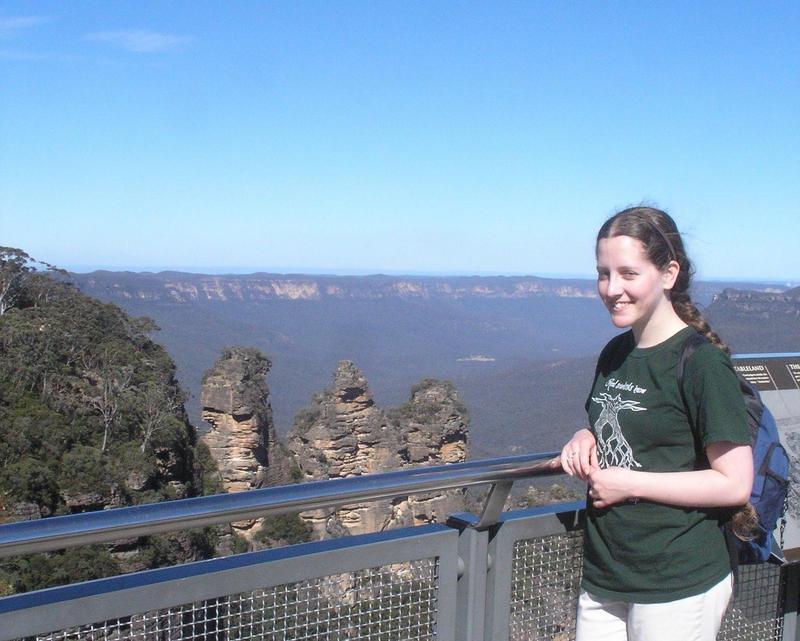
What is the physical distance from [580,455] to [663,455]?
0.89ft

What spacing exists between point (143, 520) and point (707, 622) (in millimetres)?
1393

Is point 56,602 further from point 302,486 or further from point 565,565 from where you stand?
point 565,565

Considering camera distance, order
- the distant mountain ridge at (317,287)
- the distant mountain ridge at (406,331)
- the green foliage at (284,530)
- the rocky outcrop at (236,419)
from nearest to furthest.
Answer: the green foliage at (284,530), the rocky outcrop at (236,419), the distant mountain ridge at (406,331), the distant mountain ridge at (317,287)

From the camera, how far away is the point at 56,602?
1.79 meters

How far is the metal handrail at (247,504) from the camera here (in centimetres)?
172

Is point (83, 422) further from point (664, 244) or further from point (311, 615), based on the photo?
point (664, 244)

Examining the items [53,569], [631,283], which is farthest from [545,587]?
[53,569]

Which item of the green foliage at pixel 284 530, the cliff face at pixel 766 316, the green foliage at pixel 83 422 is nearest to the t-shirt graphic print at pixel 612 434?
the green foliage at pixel 83 422

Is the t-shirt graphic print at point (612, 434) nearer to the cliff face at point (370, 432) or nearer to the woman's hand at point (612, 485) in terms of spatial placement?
the woman's hand at point (612, 485)

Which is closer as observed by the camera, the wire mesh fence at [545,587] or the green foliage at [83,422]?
the wire mesh fence at [545,587]

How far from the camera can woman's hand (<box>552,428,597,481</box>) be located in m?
2.28

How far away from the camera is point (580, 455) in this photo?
90.4 inches

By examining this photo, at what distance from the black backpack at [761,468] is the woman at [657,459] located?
4 centimetres

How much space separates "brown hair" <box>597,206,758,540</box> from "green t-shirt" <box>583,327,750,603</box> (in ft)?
0.22
